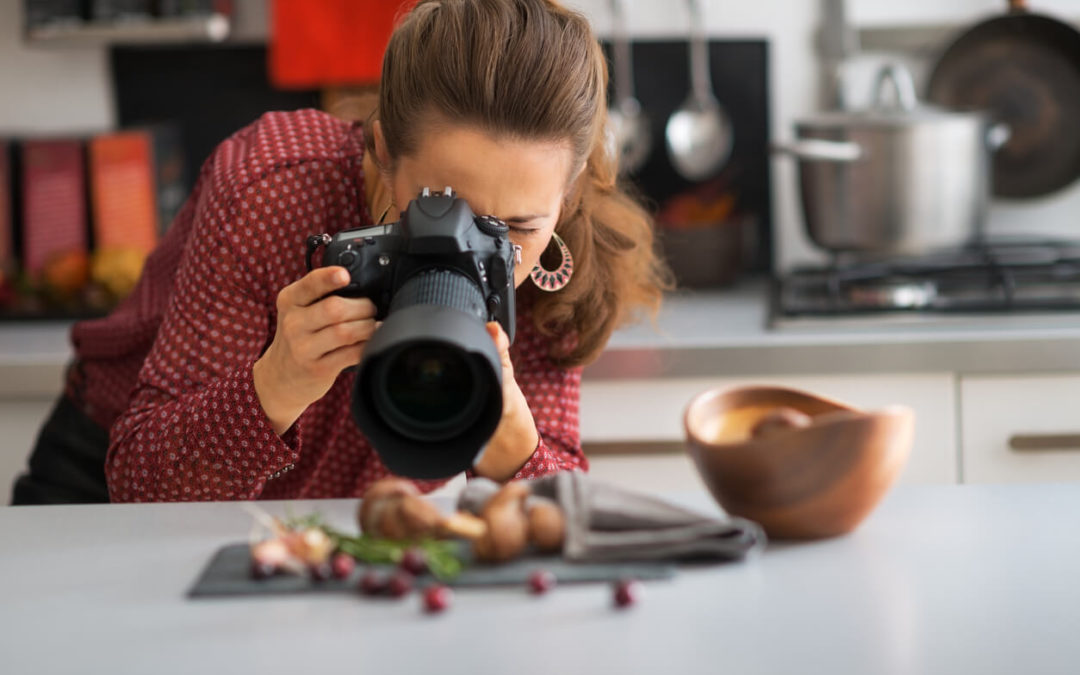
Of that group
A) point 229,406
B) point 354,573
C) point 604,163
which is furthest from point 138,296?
point 354,573

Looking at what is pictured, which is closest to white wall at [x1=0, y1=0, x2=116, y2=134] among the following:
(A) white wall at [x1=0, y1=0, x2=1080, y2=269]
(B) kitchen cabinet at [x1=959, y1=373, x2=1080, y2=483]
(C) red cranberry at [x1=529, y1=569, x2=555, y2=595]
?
(A) white wall at [x1=0, y1=0, x2=1080, y2=269]

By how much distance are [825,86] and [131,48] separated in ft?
4.01

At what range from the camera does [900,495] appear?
2.98ft

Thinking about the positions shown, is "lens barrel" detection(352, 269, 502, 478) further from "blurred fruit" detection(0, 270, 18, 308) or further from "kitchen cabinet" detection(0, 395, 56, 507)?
"blurred fruit" detection(0, 270, 18, 308)

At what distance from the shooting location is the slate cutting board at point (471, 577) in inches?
29.4

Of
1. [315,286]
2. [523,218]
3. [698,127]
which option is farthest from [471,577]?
[698,127]

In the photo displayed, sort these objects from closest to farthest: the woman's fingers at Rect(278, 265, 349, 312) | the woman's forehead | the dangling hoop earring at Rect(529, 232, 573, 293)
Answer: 1. the woman's fingers at Rect(278, 265, 349, 312)
2. the woman's forehead
3. the dangling hoop earring at Rect(529, 232, 573, 293)

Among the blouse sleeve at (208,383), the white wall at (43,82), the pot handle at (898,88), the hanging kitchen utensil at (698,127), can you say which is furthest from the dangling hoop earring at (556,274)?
the white wall at (43,82)

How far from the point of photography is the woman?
1034mm

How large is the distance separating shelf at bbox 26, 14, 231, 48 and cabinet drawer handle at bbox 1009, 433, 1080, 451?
136 centimetres

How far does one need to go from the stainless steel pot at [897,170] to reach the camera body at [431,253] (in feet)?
3.31

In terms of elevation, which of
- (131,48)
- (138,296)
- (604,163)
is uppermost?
(131,48)

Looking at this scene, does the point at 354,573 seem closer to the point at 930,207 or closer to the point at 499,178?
the point at 499,178

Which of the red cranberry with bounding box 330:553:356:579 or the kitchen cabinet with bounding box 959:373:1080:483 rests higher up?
the red cranberry with bounding box 330:553:356:579
